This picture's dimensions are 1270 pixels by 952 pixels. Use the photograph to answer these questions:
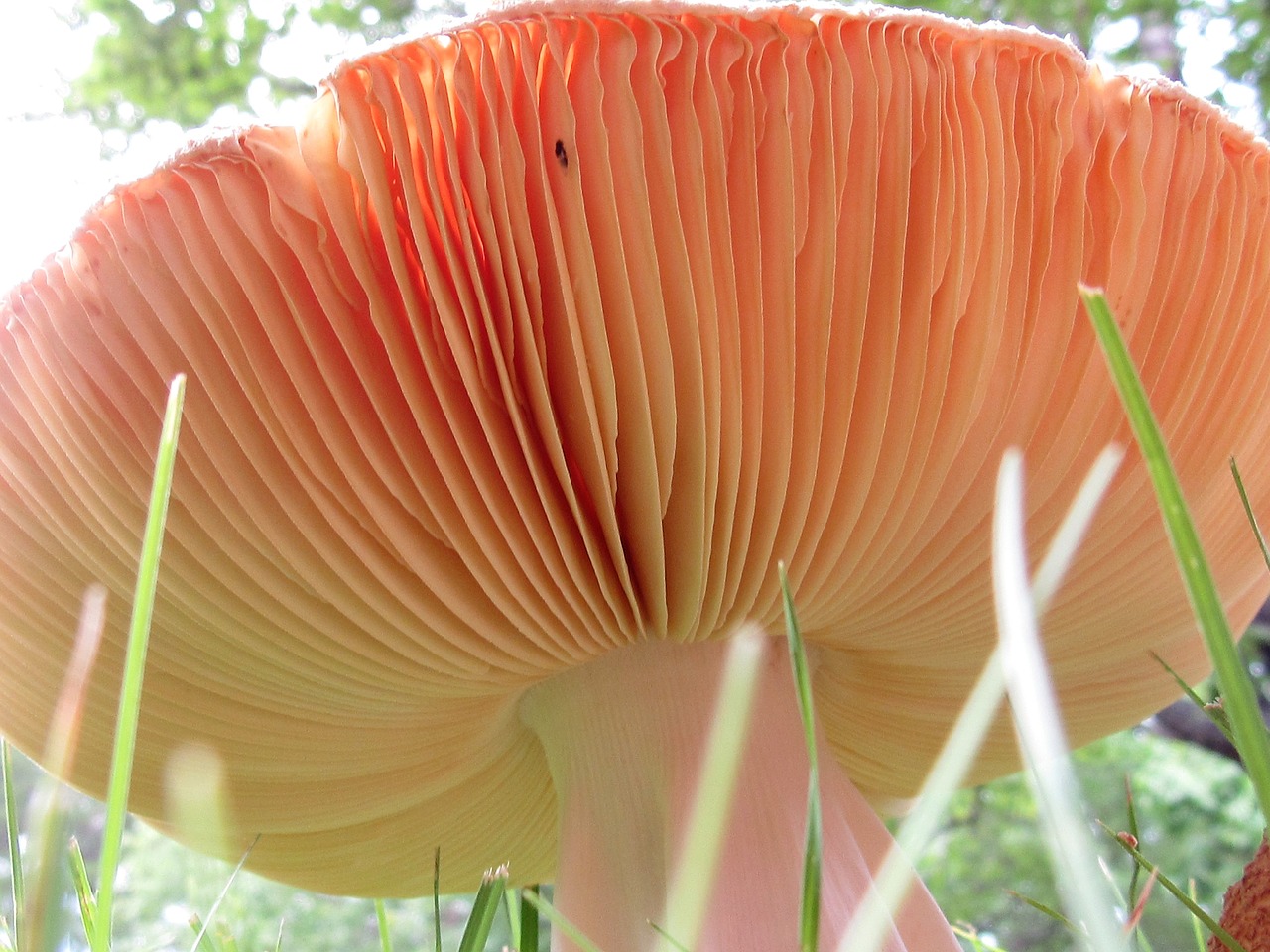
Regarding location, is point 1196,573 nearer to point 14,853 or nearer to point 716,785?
point 716,785

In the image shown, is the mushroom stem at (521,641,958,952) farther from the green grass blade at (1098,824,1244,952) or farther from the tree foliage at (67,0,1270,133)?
the tree foliage at (67,0,1270,133)

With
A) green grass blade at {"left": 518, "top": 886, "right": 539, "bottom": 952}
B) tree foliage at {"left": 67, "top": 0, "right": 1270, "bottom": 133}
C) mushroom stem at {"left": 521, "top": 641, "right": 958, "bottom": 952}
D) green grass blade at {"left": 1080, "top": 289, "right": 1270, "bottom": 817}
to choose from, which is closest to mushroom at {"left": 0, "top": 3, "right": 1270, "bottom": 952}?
mushroom stem at {"left": 521, "top": 641, "right": 958, "bottom": 952}

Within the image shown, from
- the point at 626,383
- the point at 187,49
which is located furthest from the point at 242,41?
the point at 626,383

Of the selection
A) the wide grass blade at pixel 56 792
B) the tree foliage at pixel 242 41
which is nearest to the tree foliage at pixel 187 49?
the tree foliage at pixel 242 41

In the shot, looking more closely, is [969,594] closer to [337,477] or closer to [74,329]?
[337,477]

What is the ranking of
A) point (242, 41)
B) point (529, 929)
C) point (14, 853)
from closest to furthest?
point (14, 853)
point (529, 929)
point (242, 41)

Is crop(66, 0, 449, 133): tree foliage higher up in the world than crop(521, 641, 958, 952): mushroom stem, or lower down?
higher up
